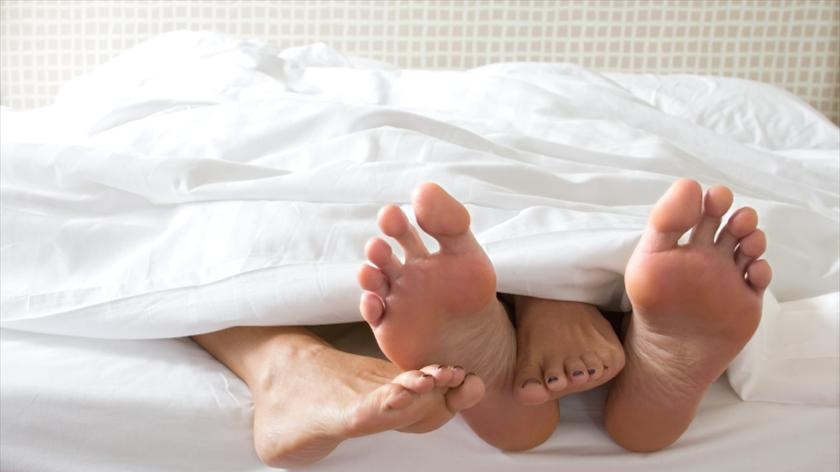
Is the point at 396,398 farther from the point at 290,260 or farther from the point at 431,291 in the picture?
the point at 290,260

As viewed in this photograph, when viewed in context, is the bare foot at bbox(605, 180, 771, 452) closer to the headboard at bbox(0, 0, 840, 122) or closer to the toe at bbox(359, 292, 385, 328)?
the toe at bbox(359, 292, 385, 328)

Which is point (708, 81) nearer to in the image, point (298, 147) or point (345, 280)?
point (298, 147)

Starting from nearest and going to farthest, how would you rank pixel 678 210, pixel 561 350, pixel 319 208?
pixel 678 210
pixel 561 350
pixel 319 208

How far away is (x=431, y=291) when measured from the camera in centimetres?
75

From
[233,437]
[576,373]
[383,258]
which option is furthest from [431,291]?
[233,437]

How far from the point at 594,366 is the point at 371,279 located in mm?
209

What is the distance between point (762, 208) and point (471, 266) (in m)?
0.43

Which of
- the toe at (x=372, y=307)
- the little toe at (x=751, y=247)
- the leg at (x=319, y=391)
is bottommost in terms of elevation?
the leg at (x=319, y=391)

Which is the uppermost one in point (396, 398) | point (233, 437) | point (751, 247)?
point (751, 247)

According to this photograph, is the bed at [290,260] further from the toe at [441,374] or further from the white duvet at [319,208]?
the toe at [441,374]

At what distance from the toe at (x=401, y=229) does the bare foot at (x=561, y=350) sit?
0.15 m

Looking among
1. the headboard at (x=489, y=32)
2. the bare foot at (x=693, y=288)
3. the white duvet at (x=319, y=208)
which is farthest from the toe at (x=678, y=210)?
the headboard at (x=489, y=32)

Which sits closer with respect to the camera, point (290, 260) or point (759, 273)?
point (759, 273)

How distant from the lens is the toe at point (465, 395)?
75 centimetres
